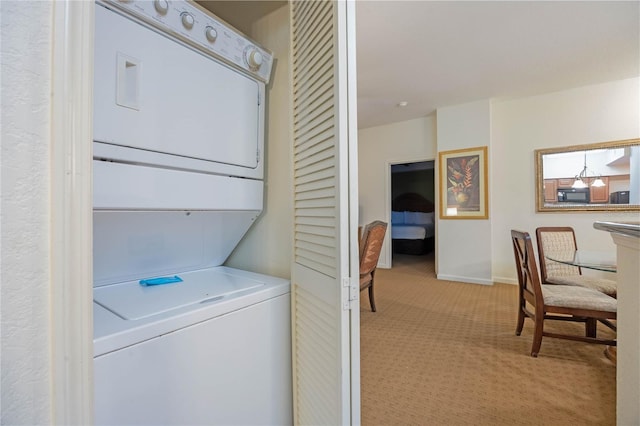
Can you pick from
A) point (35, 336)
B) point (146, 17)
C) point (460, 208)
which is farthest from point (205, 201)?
point (460, 208)

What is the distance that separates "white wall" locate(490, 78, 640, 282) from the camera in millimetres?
3303

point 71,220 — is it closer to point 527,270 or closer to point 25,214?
point 25,214

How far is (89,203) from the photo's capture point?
0.44 m

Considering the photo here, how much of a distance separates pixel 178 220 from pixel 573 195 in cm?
450

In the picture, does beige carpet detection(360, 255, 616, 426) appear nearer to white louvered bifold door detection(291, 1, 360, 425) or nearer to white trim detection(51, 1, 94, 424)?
white louvered bifold door detection(291, 1, 360, 425)

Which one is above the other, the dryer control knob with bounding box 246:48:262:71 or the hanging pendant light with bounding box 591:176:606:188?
the dryer control knob with bounding box 246:48:262:71

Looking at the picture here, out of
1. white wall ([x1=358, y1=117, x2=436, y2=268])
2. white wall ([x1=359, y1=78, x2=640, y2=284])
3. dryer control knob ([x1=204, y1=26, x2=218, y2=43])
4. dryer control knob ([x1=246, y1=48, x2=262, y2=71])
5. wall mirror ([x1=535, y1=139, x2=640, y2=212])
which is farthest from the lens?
white wall ([x1=358, y1=117, x2=436, y2=268])

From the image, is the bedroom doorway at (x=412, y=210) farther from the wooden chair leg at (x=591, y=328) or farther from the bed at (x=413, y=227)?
the wooden chair leg at (x=591, y=328)

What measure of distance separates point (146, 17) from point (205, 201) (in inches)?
24.2

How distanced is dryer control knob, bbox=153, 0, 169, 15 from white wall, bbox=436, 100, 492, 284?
4119mm

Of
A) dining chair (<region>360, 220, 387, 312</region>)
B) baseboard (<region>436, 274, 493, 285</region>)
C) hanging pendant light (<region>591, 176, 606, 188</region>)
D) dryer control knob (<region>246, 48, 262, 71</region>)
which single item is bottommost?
baseboard (<region>436, 274, 493, 285</region>)

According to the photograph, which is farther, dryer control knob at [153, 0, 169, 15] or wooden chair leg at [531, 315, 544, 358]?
wooden chair leg at [531, 315, 544, 358]

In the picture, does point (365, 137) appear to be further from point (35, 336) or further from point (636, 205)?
point (35, 336)

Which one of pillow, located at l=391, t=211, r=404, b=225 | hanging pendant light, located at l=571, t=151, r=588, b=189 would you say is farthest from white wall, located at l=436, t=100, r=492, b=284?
pillow, located at l=391, t=211, r=404, b=225
